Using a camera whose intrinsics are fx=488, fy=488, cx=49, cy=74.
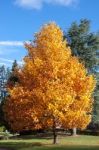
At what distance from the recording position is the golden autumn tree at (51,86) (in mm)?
40031

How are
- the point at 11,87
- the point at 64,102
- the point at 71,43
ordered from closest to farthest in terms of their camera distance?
the point at 64,102, the point at 11,87, the point at 71,43

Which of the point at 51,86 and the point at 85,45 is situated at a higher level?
the point at 85,45

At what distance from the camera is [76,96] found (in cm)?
4103

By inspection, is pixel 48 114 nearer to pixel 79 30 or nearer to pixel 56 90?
pixel 56 90

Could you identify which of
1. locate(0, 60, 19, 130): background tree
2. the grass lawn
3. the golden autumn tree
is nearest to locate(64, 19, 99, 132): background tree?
locate(0, 60, 19, 130): background tree

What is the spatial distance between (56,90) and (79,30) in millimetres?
23194

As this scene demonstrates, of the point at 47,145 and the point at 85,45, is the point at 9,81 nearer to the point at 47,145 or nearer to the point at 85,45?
the point at 47,145

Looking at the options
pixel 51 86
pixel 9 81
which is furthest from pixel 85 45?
pixel 51 86

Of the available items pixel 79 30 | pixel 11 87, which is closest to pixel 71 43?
pixel 79 30

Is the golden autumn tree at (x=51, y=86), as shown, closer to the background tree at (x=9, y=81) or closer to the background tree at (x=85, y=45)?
the background tree at (x=9, y=81)

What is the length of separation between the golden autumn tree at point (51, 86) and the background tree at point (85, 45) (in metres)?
19.6

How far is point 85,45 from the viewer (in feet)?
203

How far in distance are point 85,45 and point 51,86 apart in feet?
74.7

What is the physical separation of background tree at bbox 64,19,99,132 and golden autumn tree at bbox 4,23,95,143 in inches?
772
